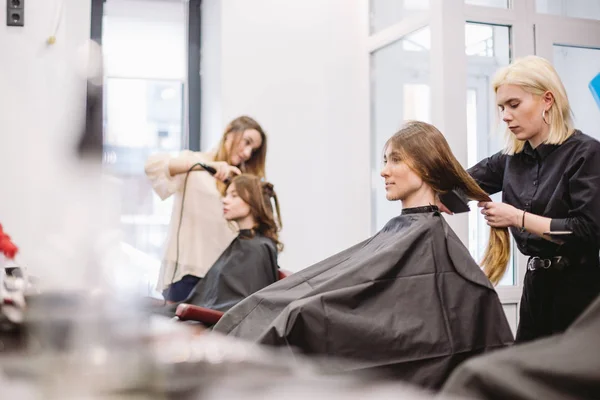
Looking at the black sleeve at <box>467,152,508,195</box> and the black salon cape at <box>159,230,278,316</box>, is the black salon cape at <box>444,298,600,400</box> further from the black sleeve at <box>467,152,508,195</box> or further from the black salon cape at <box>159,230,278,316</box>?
the black salon cape at <box>159,230,278,316</box>

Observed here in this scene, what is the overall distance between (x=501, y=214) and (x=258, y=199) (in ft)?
4.18

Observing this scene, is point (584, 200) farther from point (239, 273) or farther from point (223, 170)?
point (223, 170)

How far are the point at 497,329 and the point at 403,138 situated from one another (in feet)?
2.41

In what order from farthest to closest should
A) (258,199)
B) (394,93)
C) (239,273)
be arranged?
(394,93) < (258,199) < (239,273)

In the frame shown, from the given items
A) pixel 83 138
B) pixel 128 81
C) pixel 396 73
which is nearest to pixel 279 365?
pixel 83 138

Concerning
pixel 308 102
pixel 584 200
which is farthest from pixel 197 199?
pixel 584 200

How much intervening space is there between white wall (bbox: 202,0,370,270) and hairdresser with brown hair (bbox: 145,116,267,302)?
3.45 feet

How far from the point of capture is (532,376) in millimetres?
560

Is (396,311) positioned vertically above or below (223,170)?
Result: below

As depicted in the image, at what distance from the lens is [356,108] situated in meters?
4.66

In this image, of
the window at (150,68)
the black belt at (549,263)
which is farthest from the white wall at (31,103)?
the black belt at (549,263)

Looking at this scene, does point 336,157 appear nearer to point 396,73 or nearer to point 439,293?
Result: point 396,73

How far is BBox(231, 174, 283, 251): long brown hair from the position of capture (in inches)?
127

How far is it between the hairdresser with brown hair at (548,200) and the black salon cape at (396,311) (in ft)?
0.97
